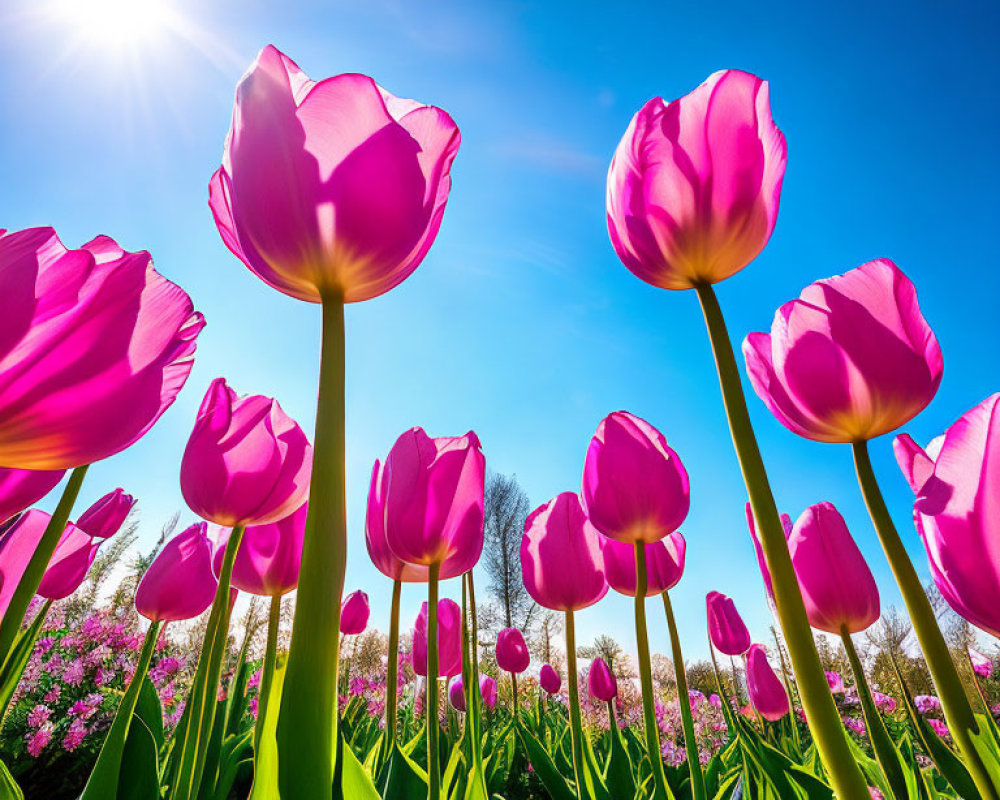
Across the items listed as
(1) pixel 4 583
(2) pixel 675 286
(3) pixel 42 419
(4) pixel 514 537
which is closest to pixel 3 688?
(1) pixel 4 583

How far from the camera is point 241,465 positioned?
915mm

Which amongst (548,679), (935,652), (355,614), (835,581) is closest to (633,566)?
(835,581)

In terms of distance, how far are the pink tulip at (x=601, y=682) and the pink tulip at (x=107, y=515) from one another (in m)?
2.55

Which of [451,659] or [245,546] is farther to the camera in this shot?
[451,659]

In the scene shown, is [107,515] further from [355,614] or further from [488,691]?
[488,691]

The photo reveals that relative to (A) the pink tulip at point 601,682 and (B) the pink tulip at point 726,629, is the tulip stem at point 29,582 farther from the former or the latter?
(A) the pink tulip at point 601,682

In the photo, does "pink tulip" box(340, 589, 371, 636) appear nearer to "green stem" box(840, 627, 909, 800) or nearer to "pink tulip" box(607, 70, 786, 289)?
"green stem" box(840, 627, 909, 800)

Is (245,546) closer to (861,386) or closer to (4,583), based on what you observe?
(4,583)

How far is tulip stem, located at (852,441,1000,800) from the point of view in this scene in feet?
1.53

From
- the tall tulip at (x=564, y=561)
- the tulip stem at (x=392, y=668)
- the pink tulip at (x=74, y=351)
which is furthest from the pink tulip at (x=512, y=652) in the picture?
the pink tulip at (x=74, y=351)

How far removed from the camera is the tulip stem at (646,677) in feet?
3.31

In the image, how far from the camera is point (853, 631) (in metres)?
0.98

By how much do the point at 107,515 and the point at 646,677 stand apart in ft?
4.19

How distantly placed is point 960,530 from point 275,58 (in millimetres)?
778
